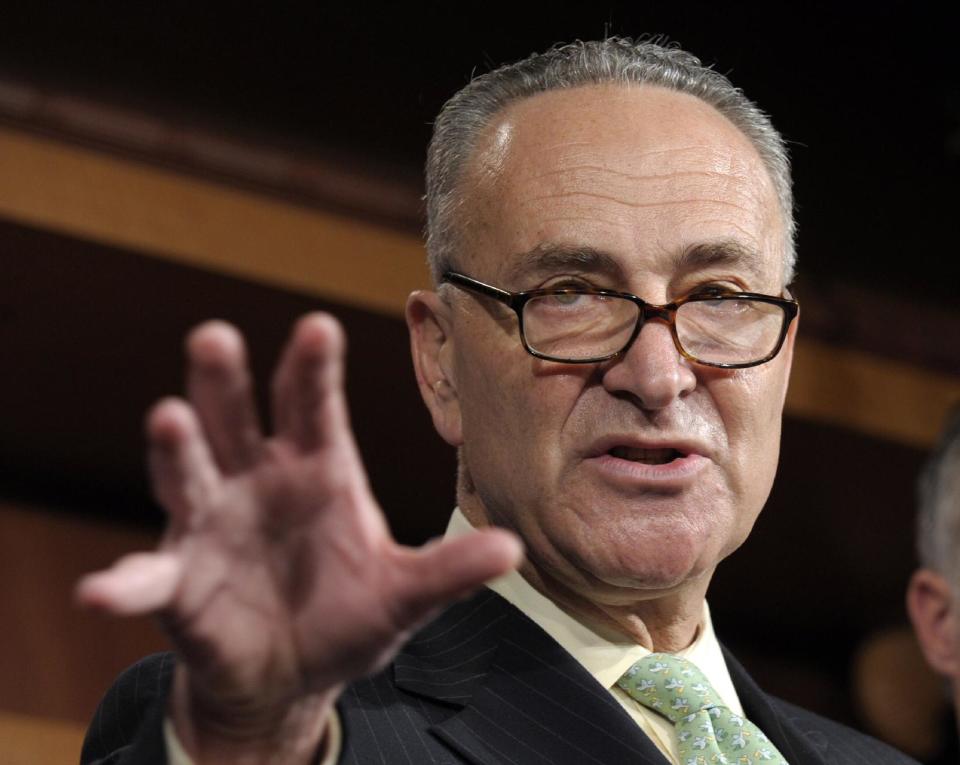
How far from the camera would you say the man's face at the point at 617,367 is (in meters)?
1.69

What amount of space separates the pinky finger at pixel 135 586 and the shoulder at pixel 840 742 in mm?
1087

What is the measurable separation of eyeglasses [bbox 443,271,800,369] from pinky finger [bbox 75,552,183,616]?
746mm

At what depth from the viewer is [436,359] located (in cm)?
198

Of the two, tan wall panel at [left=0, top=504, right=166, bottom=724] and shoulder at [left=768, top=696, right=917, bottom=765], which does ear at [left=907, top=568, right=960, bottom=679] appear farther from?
tan wall panel at [left=0, top=504, right=166, bottom=724]

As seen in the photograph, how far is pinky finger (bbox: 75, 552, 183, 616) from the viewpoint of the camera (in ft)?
3.29

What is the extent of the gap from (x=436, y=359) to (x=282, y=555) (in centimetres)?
84

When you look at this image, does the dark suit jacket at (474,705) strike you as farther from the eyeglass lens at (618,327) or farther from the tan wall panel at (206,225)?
the tan wall panel at (206,225)

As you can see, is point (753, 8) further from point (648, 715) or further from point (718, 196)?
point (648, 715)


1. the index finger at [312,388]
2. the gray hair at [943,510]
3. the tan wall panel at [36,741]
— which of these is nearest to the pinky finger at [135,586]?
the index finger at [312,388]

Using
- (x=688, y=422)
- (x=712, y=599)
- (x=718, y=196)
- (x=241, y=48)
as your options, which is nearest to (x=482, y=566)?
(x=688, y=422)

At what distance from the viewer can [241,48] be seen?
3.26 m

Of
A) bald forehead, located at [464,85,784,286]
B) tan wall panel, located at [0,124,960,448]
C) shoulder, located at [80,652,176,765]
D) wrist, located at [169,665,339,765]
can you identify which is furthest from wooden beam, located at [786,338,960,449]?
wrist, located at [169,665,339,765]

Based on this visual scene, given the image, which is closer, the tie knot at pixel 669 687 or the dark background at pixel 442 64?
the tie knot at pixel 669 687

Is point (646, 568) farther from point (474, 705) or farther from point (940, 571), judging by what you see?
point (940, 571)
